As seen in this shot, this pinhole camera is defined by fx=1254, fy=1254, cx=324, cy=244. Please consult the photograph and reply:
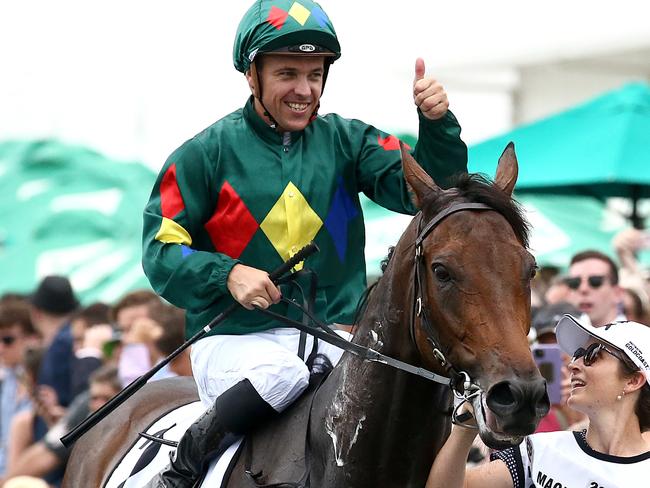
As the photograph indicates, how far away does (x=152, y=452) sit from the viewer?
510cm

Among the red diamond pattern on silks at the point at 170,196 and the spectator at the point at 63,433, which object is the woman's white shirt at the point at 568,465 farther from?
the spectator at the point at 63,433

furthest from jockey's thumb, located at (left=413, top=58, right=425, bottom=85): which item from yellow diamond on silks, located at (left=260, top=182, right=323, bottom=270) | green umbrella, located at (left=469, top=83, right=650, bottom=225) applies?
green umbrella, located at (left=469, top=83, right=650, bottom=225)

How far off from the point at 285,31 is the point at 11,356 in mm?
6573

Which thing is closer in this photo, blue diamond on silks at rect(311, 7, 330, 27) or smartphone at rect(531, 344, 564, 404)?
blue diamond on silks at rect(311, 7, 330, 27)

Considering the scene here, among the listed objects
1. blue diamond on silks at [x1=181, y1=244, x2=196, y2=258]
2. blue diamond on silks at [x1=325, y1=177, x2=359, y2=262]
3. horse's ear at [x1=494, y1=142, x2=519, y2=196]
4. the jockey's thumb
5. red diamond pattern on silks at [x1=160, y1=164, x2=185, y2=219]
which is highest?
the jockey's thumb

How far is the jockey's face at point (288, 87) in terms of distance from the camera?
4477 millimetres

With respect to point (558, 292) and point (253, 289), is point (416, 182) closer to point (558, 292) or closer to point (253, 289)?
point (253, 289)

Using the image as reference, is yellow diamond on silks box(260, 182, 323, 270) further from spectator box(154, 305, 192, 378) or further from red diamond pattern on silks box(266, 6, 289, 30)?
spectator box(154, 305, 192, 378)

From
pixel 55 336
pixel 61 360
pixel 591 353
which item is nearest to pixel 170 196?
pixel 591 353

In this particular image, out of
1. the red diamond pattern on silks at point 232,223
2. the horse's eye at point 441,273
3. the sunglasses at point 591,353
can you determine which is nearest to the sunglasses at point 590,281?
the sunglasses at point 591,353

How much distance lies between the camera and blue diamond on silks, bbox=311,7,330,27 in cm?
447

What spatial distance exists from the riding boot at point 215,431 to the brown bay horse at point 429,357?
0.09m

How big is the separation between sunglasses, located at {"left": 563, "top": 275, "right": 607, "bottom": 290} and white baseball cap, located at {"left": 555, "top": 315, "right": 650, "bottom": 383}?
3.93 metres

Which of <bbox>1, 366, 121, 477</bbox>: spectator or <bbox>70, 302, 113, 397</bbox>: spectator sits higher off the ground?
<bbox>1, 366, 121, 477</bbox>: spectator
